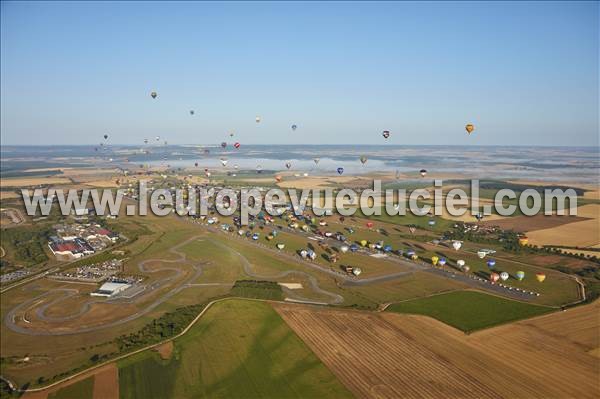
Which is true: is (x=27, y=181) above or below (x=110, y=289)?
above

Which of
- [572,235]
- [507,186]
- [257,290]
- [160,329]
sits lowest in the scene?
[160,329]

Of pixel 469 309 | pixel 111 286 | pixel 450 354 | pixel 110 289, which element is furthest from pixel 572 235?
pixel 110 289

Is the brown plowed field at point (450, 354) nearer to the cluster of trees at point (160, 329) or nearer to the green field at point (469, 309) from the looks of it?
the green field at point (469, 309)

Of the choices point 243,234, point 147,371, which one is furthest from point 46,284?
point 243,234

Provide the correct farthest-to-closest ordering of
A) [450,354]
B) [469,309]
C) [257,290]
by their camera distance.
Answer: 1. [257,290]
2. [469,309]
3. [450,354]

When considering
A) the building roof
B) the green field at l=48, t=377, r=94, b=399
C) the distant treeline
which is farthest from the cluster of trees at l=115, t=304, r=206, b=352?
the distant treeline

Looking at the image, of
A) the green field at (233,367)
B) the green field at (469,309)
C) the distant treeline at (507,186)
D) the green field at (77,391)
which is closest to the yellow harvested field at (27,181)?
the distant treeline at (507,186)

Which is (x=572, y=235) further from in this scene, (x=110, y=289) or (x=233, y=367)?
(x=110, y=289)
